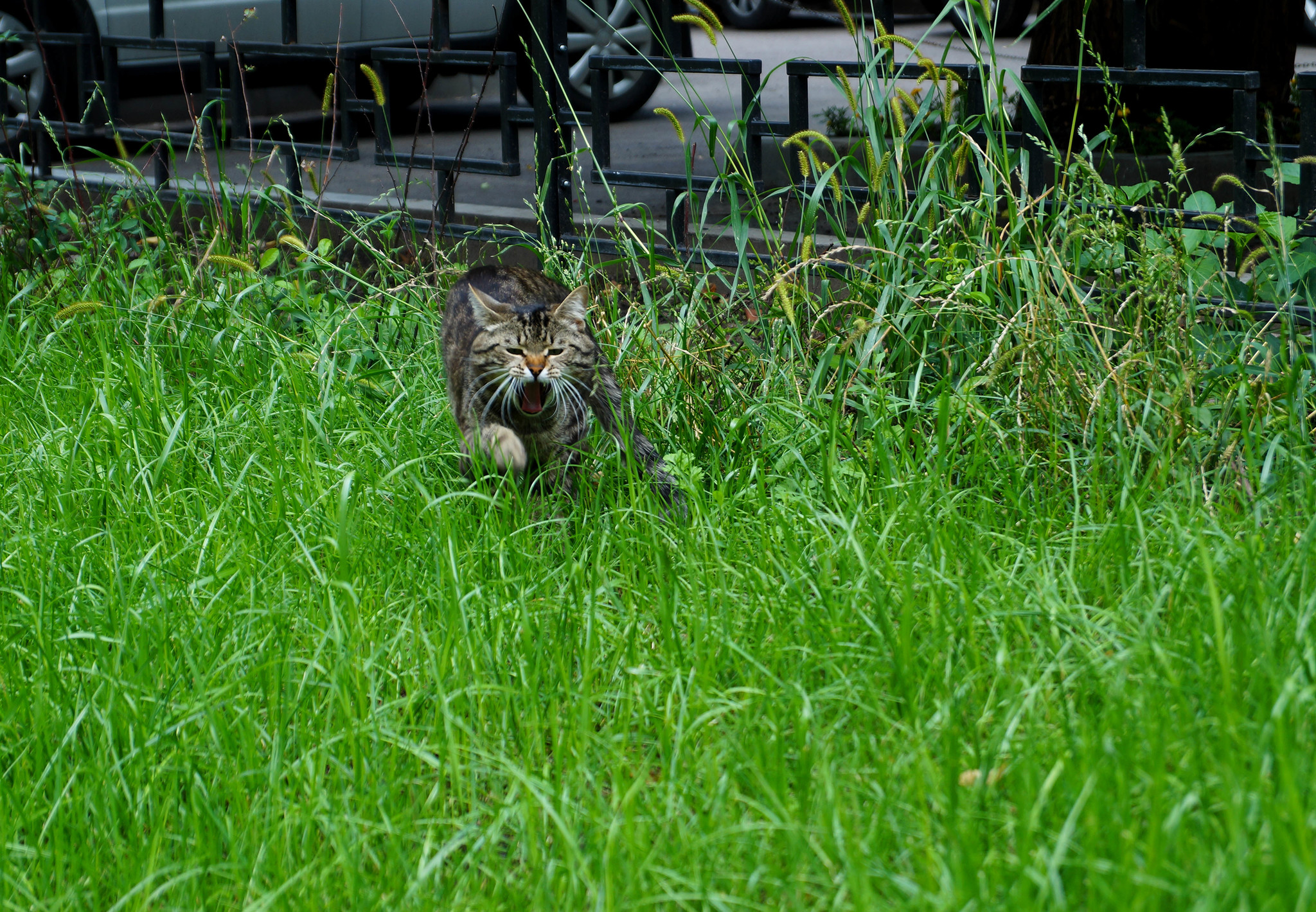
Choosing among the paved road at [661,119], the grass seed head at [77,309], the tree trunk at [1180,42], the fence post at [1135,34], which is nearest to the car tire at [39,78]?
the paved road at [661,119]

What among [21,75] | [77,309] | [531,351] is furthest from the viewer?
[21,75]

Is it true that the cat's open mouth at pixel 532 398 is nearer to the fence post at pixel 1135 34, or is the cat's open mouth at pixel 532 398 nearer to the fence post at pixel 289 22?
the fence post at pixel 1135 34

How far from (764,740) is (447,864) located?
20.6 inches

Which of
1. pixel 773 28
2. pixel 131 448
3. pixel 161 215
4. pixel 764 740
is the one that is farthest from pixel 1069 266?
pixel 773 28

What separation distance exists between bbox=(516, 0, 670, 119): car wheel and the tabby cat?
7.47 ft

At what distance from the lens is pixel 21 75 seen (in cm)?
711

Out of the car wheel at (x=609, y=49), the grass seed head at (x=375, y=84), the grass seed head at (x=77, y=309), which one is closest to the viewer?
the grass seed head at (x=77, y=309)

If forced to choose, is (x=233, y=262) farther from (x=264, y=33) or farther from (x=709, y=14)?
(x=264, y=33)

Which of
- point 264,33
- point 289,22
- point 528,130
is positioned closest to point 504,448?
point 289,22

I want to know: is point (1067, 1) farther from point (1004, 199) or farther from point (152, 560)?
point (152, 560)

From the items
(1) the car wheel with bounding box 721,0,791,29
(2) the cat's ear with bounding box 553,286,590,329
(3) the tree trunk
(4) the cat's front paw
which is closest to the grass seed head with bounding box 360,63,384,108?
(2) the cat's ear with bounding box 553,286,590,329

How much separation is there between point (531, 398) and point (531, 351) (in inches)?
5.9

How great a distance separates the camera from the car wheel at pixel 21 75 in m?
6.48

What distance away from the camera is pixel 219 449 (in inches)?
130
